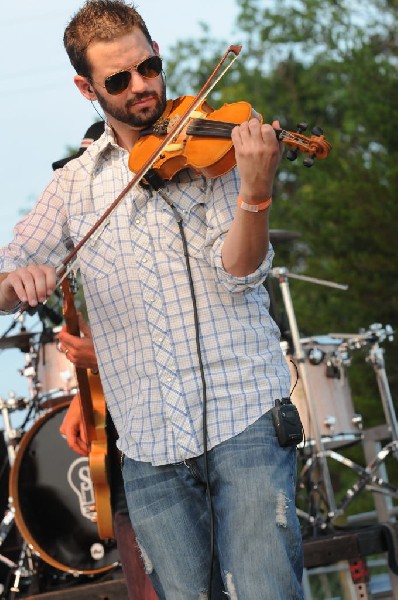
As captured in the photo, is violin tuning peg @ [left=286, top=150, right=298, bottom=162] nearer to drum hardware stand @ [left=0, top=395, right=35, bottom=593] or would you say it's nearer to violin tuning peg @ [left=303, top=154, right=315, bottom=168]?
violin tuning peg @ [left=303, top=154, right=315, bottom=168]

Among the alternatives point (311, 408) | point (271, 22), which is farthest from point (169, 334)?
point (271, 22)

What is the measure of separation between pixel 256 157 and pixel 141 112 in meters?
0.55

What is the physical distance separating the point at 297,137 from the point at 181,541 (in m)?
1.00

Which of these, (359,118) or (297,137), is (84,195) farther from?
(359,118)

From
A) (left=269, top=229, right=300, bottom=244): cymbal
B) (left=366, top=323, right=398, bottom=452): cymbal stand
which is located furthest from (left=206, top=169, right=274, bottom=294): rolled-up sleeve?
(left=366, top=323, right=398, bottom=452): cymbal stand

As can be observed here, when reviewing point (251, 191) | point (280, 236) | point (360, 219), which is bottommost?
point (251, 191)

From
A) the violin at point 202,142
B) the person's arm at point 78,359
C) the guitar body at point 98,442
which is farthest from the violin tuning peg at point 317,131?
the guitar body at point 98,442

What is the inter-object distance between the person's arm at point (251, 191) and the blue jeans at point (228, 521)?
0.37m

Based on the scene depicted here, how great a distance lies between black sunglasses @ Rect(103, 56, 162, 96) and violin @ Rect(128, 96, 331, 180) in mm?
122

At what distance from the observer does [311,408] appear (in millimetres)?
7379

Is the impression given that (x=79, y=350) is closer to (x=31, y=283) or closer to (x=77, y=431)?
(x=77, y=431)

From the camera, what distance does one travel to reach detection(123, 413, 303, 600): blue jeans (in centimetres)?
286

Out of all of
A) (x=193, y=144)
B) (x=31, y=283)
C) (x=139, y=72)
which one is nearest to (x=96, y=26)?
(x=139, y=72)

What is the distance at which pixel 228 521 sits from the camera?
2.91m
